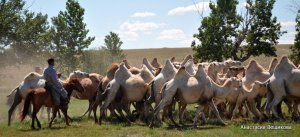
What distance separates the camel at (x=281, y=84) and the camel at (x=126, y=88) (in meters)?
4.49

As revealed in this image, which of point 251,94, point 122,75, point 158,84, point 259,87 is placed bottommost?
point 251,94

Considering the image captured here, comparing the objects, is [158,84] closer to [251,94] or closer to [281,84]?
[251,94]

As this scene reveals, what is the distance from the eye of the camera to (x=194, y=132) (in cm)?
1236

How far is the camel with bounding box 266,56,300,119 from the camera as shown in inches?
557

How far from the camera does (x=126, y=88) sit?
1539cm

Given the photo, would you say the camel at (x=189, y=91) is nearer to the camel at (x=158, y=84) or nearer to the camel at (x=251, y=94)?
the camel at (x=158, y=84)

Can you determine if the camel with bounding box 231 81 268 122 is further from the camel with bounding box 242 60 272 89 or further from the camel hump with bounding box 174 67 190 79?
the camel hump with bounding box 174 67 190 79

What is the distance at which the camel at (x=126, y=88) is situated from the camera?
1538cm

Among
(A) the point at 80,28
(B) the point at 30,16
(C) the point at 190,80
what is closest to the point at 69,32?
(A) the point at 80,28

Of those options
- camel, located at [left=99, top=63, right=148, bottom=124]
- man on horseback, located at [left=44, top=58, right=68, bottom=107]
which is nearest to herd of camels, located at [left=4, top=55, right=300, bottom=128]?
camel, located at [left=99, top=63, right=148, bottom=124]

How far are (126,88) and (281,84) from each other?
212 inches

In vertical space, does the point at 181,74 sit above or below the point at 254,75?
above

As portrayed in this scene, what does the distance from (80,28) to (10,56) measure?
8706mm

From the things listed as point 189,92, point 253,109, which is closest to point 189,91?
point 189,92
